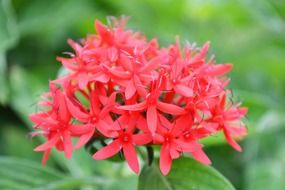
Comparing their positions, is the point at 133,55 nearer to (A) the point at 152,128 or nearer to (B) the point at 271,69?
(A) the point at 152,128

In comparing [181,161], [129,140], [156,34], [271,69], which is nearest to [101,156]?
[129,140]

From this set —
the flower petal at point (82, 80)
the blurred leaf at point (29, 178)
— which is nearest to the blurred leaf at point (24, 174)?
the blurred leaf at point (29, 178)

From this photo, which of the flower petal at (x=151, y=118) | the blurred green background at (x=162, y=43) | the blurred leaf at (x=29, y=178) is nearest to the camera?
the flower petal at (x=151, y=118)

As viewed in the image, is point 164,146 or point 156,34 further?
point 156,34

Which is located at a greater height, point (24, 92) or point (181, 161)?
point (24, 92)

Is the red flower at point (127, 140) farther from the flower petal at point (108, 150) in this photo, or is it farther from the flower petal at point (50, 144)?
the flower petal at point (50, 144)

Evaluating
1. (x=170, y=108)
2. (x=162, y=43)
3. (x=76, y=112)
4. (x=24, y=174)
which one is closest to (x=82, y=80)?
(x=76, y=112)
